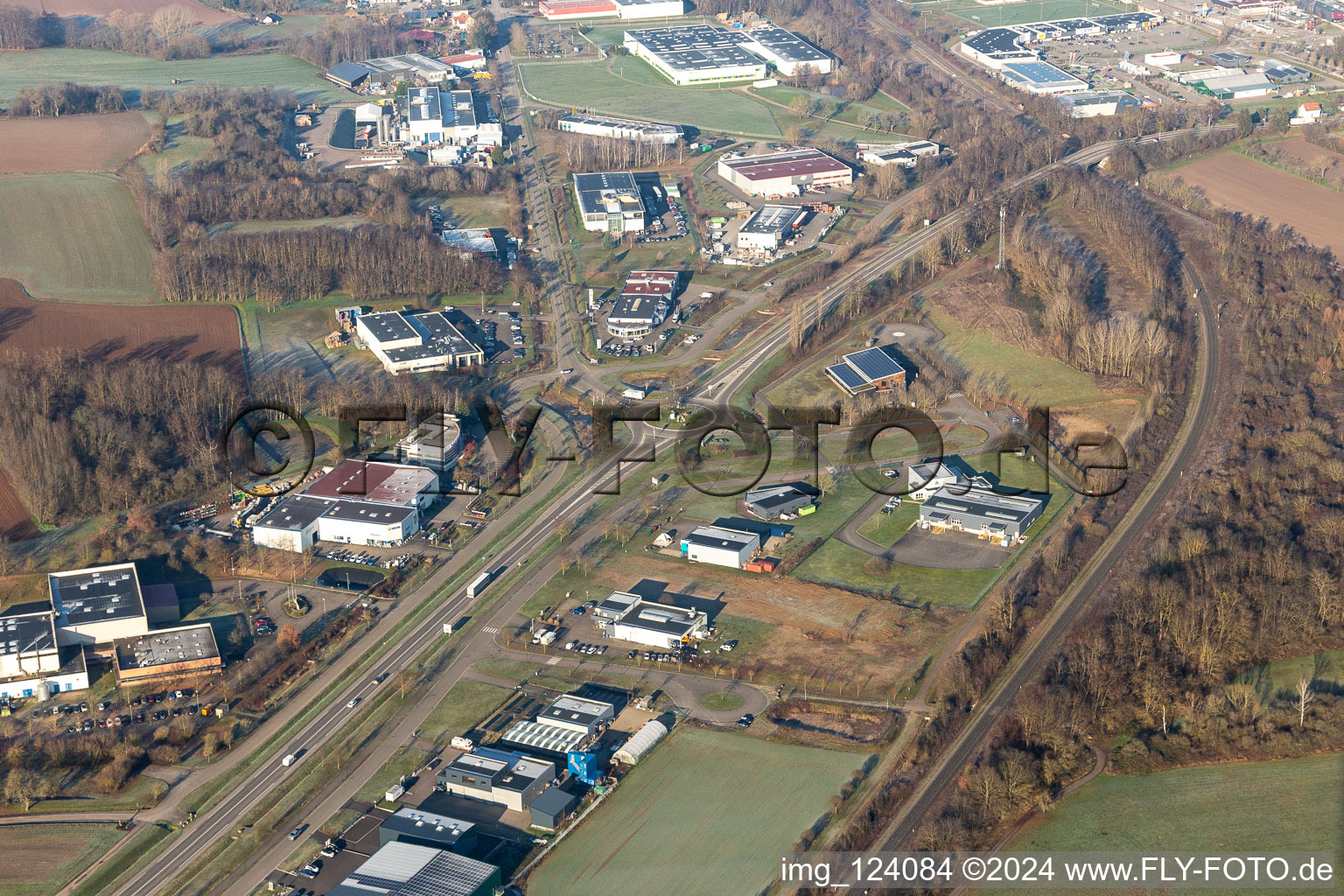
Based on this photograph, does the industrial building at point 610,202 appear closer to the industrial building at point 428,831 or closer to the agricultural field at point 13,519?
the agricultural field at point 13,519

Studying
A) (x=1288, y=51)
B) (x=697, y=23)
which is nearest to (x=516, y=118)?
(x=697, y=23)

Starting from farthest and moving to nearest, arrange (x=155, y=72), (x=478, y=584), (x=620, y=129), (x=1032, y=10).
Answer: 1. (x=1032, y=10)
2. (x=155, y=72)
3. (x=620, y=129)
4. (x=478, y=584)

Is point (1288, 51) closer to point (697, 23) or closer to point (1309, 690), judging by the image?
point (697, 23)

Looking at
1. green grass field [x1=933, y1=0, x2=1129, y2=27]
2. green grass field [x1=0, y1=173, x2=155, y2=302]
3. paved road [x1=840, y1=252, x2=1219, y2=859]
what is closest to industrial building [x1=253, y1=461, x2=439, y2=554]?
paved road [x1=840, y1=252, x2=1219, y2=859]

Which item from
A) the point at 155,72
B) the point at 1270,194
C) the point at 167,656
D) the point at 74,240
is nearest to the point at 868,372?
the point at 167,656

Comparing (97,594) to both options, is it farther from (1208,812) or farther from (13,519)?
(1208,812)

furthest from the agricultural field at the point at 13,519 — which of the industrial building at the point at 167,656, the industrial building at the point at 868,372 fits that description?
the industrial building at the point at 868,372
